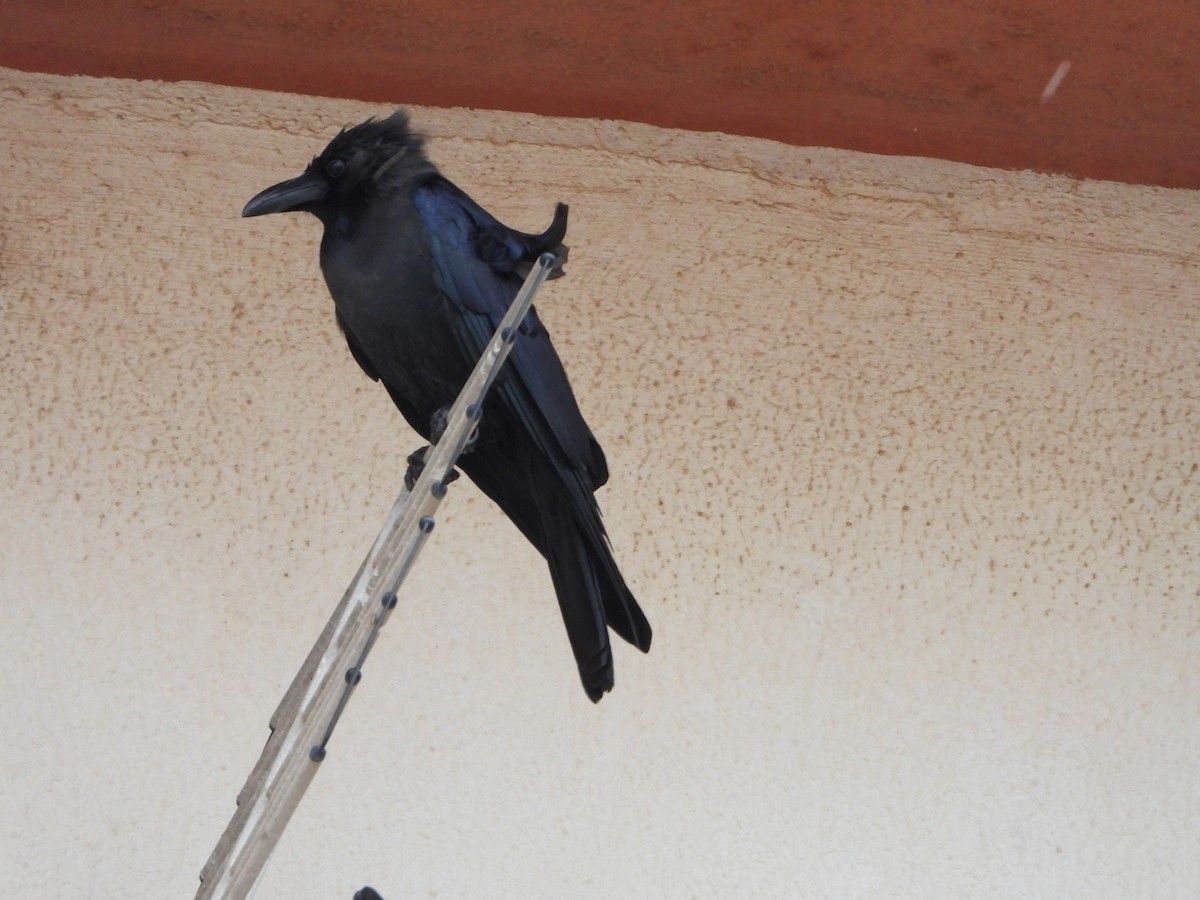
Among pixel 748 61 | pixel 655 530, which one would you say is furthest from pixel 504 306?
pixel 748 61

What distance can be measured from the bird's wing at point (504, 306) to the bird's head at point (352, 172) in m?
0.08

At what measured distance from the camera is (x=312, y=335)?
8.89 feet

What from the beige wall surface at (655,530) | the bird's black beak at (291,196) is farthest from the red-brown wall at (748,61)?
the bird's black beak at (291,196)

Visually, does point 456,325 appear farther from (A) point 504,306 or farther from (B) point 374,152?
(B) point 374,152

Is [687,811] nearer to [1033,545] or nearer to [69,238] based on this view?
[1033,545]

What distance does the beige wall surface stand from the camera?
244 centimetres

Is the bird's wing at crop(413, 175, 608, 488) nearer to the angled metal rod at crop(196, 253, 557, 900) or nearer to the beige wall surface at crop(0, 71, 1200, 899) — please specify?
the angled metal rod at crop(196, 253, 557, 900)

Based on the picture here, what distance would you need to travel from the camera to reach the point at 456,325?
70.6 inches

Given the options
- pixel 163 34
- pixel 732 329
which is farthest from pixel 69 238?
pixel 732 329

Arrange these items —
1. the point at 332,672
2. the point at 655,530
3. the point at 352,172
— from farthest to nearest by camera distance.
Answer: the point at 655,530 → the point at 352,172 → the point at 332,672

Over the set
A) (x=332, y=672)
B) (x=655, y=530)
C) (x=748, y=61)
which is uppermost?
(x=748, y=61)

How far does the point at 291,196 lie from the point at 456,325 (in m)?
0.31

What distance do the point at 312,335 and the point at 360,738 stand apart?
819 mm

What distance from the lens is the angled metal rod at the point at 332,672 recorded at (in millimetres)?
1275
